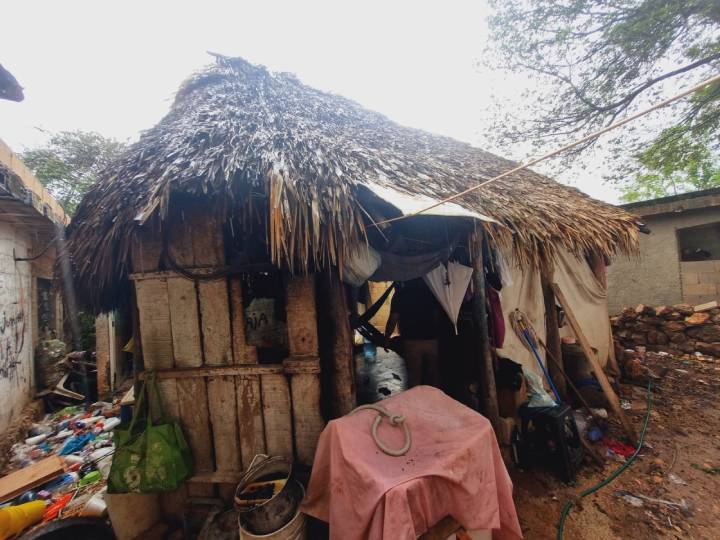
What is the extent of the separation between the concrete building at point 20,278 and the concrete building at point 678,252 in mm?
12710

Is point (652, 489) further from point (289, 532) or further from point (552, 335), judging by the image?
point (289, 532)

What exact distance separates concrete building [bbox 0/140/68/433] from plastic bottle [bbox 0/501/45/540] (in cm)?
252

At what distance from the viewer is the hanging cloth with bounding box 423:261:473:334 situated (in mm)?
3555

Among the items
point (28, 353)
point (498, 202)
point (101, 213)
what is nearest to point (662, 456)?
point (498, 202)


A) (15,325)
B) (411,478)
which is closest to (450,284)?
(411,478)

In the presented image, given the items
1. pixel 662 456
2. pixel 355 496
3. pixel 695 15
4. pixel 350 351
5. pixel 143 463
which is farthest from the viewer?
pixel 695 15

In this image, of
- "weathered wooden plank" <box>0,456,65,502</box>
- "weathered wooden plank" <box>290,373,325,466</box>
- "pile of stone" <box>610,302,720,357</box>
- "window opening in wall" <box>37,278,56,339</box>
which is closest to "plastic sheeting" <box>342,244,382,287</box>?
"weathered wooden plank" <box>290,373,325,466</box>

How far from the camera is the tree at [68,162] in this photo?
10164 mm

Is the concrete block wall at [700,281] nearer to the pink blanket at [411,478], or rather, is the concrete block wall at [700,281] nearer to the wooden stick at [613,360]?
the wooden stick at [613,360]

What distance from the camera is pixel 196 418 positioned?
281cm

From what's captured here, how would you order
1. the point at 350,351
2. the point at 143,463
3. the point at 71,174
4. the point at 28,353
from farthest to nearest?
the point at 71,174, the point at 28,353, the point at 350,351, the point at 143,463

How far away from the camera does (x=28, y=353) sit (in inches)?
225

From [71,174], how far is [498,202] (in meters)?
13.6

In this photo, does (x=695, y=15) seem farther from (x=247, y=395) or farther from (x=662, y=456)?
(x=247, y=395)
